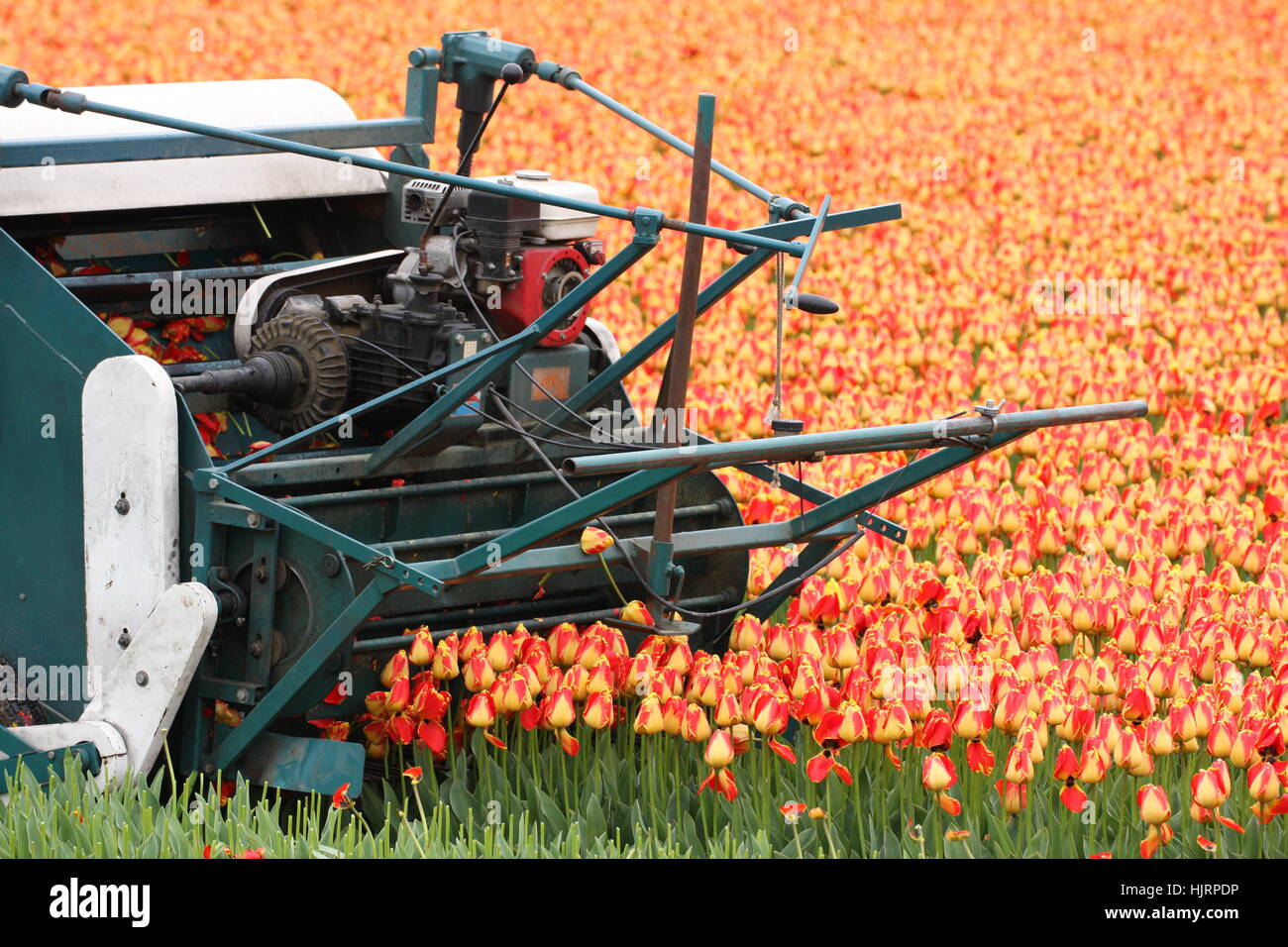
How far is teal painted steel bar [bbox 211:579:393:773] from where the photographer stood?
188 inches

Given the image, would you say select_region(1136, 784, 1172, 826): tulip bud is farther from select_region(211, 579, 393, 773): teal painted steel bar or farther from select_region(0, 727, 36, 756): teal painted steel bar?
select_region(0, 727, 36, 756): teal painted steel bar

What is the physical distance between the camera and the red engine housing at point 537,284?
5.50 meters

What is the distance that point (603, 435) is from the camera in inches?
224

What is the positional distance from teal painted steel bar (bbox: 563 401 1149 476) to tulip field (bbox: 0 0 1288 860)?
519 millimetres

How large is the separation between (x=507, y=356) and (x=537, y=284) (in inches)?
23.8

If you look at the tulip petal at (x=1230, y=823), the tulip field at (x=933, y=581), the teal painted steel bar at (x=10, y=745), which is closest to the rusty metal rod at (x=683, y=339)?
the tulip field at (x=933, y=581)

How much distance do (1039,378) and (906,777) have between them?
4.46m

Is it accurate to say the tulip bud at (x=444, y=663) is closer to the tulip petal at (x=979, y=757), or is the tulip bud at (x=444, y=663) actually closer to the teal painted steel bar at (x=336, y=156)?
the teal painted steel bar at (x=336, y=156)

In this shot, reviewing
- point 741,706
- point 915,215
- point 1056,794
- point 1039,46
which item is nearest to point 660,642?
point 741,706

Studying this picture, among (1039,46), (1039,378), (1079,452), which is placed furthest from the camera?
(1039,46)

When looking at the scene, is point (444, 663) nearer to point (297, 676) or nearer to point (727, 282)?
point (297, 676)

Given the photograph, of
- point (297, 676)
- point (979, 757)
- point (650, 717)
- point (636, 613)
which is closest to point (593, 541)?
point (650, 717)

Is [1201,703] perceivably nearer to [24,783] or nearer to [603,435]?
[603,435]

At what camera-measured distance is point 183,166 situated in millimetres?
5605
